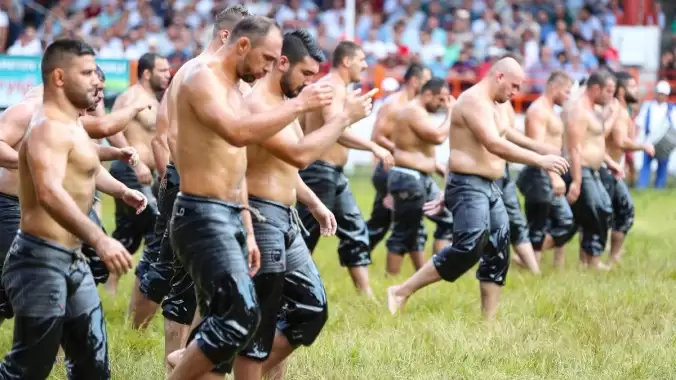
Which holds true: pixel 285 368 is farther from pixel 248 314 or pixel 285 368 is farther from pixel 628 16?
pixel 628 16

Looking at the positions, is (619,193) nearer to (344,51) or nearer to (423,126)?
(423,126)

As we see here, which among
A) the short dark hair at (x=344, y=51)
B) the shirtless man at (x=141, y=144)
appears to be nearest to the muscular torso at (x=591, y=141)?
the short dark hair at (x=344, y=51)

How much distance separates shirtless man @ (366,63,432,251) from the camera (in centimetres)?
1246

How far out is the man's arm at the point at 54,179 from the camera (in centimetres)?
529

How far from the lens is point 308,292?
6406 mm

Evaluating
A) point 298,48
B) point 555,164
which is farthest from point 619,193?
point 298,48

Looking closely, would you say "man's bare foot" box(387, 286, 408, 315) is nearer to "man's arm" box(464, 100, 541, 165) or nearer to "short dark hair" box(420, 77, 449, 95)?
"man's arm" box(464, 100, 541, 165)

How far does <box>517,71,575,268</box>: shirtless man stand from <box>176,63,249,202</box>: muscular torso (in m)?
6.65

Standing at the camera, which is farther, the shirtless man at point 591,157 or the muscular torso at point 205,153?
the shirtless man at point 591,157

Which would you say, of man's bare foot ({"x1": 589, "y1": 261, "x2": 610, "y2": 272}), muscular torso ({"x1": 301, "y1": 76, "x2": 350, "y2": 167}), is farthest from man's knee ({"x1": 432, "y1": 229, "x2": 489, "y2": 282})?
man's bare foot ({"x1": 589, "y1": 261, "x2": 610, "y2": 272})

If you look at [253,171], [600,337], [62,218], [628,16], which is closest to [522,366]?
[600,337]

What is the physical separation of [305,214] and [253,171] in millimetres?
3828

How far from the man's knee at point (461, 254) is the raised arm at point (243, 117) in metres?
3.44

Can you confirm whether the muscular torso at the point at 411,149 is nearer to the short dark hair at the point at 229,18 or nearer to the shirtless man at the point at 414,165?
the shirtless man at the point at 414,165
